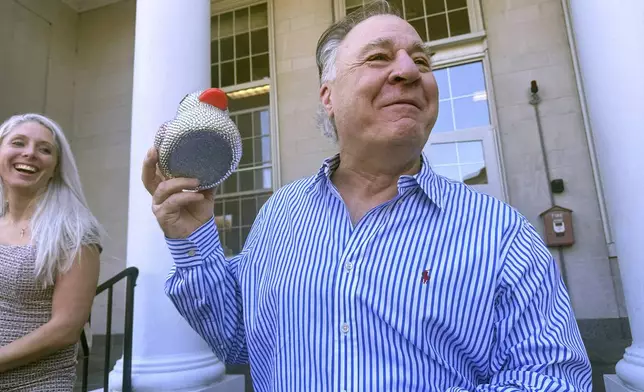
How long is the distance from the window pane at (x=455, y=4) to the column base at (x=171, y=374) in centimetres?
609

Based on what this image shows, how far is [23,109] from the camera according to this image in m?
7.59

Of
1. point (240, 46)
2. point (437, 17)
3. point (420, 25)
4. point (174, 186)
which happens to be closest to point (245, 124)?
point (240, 46)

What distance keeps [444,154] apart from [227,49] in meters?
4.47

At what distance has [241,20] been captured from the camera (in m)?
8.11

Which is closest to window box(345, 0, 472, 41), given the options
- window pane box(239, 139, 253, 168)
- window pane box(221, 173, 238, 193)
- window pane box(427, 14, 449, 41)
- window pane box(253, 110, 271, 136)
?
window pane box(427, 14, 449, 41)

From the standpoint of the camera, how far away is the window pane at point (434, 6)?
6.84 m

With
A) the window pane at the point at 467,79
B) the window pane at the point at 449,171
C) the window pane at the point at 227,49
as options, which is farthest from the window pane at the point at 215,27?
the window pane at the point at 449,171

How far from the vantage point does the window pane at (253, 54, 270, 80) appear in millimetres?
7765

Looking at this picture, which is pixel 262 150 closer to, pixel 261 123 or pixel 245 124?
pixel 261 123

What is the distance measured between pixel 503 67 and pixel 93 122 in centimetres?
719

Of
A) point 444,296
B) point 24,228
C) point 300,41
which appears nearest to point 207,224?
point 444,296

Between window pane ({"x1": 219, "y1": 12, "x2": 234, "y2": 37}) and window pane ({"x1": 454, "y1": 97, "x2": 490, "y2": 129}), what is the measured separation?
4.38 meters

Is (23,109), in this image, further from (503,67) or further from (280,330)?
(280,330)

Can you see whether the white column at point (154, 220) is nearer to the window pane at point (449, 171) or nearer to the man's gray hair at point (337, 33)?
the man's gray hair at point (337, 33)
